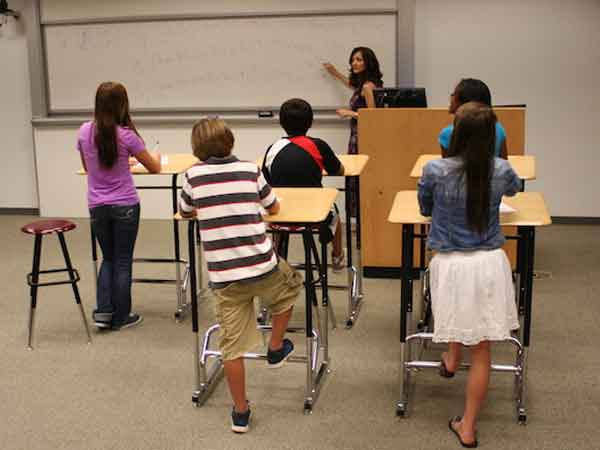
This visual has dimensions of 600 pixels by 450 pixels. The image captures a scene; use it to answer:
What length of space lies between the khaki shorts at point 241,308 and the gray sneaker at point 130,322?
1393mm

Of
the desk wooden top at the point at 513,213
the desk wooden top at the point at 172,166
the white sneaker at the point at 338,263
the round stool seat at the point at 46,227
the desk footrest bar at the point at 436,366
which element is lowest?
the desk footrest bar at the point at 436,366

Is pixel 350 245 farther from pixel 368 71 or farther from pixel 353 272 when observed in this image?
pixel 368 71

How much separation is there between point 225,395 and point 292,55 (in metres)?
3.74

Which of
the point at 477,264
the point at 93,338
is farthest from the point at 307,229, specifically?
the point at 93,338

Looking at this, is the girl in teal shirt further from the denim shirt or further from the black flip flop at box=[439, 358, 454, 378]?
the black flip flop at box=[439, 358, 454, 378]

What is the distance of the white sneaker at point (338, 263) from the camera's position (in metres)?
5.15

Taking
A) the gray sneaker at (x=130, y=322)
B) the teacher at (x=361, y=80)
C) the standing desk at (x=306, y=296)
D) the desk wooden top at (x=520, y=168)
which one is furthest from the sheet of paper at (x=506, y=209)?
the teacher at (x=361, y=80)

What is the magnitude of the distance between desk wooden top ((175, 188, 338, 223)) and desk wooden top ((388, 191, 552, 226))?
27 centimetres

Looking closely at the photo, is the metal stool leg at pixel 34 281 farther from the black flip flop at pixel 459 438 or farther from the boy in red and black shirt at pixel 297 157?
the black flip flop at pixel 459 438

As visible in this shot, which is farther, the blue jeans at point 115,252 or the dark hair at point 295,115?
the blue jeans at point 115,252

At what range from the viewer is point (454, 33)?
644cm

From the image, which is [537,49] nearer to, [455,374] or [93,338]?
[455,374]

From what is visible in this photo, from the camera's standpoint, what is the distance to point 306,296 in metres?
3.34

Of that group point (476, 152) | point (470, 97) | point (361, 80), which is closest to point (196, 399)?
point (476, 152)
